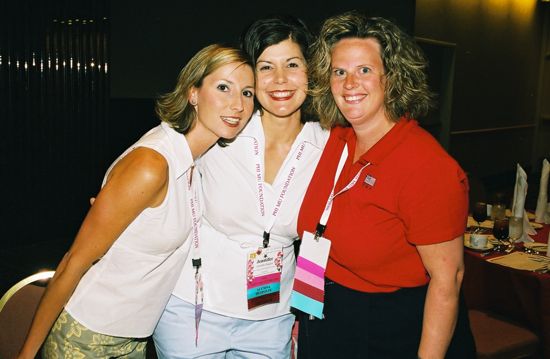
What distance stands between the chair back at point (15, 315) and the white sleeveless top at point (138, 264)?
153 mm

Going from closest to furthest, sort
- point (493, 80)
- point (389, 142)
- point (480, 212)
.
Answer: point (389, 142) < point (480, 212) < point (493, 80)

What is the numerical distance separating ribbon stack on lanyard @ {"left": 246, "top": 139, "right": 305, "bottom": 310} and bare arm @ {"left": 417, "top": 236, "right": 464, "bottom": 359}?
2.02ft

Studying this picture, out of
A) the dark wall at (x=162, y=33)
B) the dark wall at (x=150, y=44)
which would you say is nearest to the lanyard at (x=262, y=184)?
the dark wall at (x=150, y=44)

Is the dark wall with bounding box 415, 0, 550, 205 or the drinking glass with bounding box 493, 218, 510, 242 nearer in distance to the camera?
the drinking glass with bounding box 493, 218, 510, 242

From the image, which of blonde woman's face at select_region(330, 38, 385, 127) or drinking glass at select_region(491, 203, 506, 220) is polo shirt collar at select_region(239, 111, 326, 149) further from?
drinking glass at select_region(491, 203, 506, 220)

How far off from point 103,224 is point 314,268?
0.74 m

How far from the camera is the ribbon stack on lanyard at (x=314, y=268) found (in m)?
1.91

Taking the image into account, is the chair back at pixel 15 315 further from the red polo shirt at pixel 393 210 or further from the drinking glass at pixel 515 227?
the drinking glass at pixel 515 227

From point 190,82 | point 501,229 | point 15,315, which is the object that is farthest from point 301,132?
point 501,229

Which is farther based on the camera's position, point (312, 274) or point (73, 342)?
point (312, 274)

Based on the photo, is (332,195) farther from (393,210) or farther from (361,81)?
(361,81)

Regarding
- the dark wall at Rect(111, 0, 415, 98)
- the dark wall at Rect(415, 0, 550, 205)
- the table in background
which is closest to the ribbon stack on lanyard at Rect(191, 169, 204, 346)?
the table in background

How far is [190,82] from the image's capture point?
201 cm

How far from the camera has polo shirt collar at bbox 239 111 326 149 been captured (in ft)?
7.17
